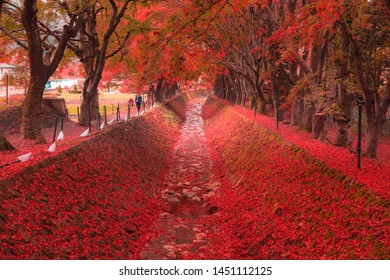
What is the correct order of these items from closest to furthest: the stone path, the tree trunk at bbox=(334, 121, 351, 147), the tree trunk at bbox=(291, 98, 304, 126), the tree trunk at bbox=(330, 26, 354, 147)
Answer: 1. the stone path
2. the tree trunk at bbox=(330, 26, 354, 147)
3. the tree trunk at bbox=(334, 121, 351, 147)
4. the tree trunk at bbox=(291, 98, 304, 126)

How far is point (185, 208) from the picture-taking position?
43.9 ft

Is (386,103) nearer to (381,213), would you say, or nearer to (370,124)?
(370,124)

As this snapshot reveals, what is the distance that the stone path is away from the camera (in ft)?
31.8

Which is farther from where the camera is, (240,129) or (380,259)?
(240,129)

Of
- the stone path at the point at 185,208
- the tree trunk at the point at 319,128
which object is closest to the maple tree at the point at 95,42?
the stone path at the point at 185,208

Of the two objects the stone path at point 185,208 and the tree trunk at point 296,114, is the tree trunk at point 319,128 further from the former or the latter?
the tree trunk at point 296,114

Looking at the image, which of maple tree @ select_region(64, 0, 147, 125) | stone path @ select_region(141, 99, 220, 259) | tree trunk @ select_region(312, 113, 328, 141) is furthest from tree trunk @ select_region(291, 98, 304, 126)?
maple tree @ select_region(64, 0, 147, 125)

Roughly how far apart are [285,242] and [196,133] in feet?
81.4

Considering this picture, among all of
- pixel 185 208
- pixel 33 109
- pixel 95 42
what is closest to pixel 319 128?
pixel 185 208

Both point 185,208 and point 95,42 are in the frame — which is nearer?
point 185,208

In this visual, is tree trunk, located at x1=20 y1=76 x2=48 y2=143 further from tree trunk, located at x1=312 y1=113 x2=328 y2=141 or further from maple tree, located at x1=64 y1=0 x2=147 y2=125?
tree trunk, located at x1=312 y1=113 x2=328 y2=141

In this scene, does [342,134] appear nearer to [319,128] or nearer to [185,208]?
[319,128]

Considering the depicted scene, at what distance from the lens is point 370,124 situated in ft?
41.0

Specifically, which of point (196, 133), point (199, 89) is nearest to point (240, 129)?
point (196, 133)
